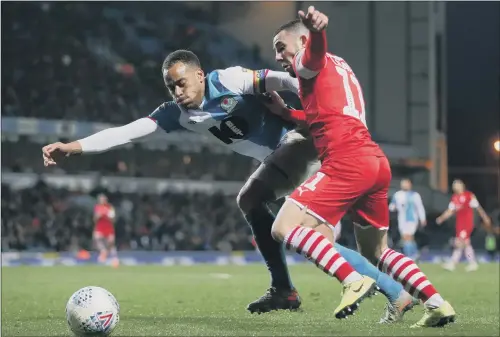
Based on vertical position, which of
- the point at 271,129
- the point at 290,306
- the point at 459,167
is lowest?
the point at 459,167

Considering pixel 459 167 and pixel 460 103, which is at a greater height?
pixel 460 103

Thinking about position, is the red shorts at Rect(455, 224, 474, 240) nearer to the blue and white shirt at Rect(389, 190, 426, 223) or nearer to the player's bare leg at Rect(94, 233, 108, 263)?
the blue and white shirt at Rect(389, 190, 426, 223)

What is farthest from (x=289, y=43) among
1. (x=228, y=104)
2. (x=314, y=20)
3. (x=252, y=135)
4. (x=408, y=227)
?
(x=408, y=227)

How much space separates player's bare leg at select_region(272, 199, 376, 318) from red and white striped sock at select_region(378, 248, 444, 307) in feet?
1.68

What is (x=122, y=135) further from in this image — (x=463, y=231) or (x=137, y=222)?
(x=137, y=222)

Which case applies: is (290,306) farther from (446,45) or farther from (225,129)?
(446,45)

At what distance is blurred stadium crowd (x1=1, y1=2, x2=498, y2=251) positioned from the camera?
2730cm

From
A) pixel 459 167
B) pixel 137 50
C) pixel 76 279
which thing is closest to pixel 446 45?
pixel 459 167

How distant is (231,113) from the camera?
23.5 feet

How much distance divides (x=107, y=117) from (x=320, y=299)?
2040 centimetres

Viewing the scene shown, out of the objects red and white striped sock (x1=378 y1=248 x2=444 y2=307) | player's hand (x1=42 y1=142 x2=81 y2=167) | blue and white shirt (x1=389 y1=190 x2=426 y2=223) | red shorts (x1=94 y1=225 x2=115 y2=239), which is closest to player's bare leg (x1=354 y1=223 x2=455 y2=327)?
red and white striped sock (x1=378 y1=248 x2=444 y2=307)

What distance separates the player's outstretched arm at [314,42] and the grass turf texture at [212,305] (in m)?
1.67

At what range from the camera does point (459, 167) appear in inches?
1656

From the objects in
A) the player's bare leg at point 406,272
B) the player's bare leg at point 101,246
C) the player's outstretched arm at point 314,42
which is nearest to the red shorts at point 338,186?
the player's bare leg at point 406,272
